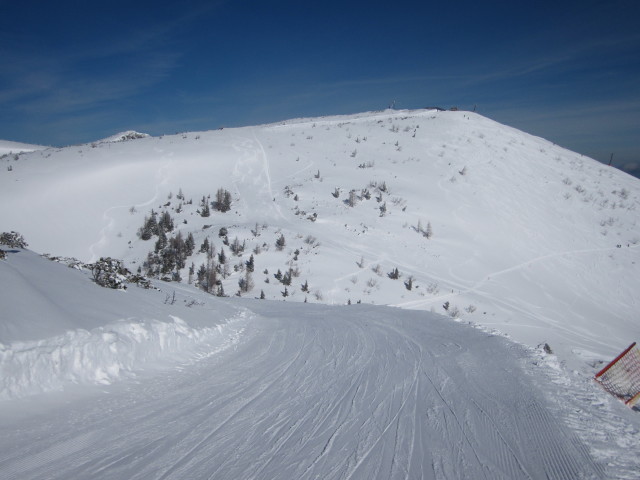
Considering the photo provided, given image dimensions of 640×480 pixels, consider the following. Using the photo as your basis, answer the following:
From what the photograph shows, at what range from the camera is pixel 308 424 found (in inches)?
144

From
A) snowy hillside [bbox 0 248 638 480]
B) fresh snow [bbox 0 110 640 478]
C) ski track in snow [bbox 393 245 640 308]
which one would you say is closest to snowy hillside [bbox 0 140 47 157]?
fresh snow [bbox 0 110 640 478]

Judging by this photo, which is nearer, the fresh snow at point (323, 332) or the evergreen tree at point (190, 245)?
the fresh snow at point (323, 332)

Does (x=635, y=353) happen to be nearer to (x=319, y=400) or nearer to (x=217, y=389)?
(x=319, y=400)

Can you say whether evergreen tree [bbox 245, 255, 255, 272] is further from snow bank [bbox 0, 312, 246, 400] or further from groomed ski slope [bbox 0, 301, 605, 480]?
groomed ski slope [bbox 0, 301, 605, 480]

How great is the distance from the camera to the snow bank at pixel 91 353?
367cm

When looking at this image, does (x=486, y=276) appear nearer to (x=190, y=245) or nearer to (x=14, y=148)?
(x=190, y=245)

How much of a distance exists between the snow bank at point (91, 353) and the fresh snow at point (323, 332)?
2 centimetres

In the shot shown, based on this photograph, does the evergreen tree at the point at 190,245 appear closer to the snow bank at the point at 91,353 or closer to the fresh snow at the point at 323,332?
the fresh snow at the point at 323,332

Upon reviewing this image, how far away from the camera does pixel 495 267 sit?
1592cm

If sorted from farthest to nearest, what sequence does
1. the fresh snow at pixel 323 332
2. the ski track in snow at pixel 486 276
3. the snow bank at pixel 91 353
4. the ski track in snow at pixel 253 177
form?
the ski track in snow at pixel 253 177
the ski track in snow at pixel 486 276
the snow bank at pixel 91 353
the fresh snow at pixel 323 332

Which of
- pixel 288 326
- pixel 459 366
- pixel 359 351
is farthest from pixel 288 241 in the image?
pixel 459 366

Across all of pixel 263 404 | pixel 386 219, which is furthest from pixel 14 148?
pixel 263 404

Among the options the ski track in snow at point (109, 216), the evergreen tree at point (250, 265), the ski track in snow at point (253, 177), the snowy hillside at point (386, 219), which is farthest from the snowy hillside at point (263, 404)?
the ski track in snow at point (253, 177)

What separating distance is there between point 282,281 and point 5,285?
918 centimetres
